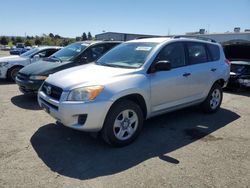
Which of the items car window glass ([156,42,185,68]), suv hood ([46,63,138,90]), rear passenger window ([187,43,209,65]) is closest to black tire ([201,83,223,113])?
rear passenger window ([187,43,209,65])

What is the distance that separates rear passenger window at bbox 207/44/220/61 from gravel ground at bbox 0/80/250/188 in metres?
1.53

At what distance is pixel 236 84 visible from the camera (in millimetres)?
9547

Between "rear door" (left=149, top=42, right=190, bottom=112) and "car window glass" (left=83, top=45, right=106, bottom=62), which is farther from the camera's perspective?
"car window glass" (left=83, top=45, right=106, bottom=62)

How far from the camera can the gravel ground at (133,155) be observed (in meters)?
3.46

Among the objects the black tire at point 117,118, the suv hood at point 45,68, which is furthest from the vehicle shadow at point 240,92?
the black tire at point 117,118

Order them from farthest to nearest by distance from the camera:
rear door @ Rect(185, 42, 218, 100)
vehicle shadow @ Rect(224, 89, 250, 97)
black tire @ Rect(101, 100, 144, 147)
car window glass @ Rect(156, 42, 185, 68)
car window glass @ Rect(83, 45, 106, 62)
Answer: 1. vehicle shadow @ Rect(224, 89, 250, 97)
2. car window glass @ Rect(83, 45, 106, 62)
3. rear door @ Rect(185, 42, 218, 100)
4. car window glass @ Rect(156, 42, 185, 68)
5. black tire @ Rect(101, 100, 144, 147)

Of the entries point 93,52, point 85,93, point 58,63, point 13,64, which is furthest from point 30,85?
point 13,64

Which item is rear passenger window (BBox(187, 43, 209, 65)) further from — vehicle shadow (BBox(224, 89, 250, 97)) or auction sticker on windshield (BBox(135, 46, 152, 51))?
vehicle shadow (BBox(224, 89, 250, 97))

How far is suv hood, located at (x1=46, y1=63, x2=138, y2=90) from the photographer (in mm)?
4233

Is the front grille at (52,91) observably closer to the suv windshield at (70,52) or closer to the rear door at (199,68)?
the rear door at (199,68)

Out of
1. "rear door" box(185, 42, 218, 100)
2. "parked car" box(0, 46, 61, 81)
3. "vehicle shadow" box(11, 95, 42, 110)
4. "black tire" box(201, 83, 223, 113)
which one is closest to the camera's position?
"rear door" box(185, 42, 218, 100)

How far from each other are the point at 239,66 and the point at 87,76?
7.41 metres

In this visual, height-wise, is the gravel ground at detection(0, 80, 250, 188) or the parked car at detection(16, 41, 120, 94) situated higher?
the parked car at detection(16, 41, 120, 94)

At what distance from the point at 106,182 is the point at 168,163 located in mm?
1022
